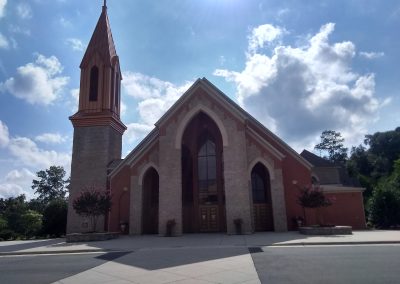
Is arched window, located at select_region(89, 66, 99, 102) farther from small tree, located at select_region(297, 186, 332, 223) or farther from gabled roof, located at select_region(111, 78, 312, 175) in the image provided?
small tree, located at select_region(297, 186, 332, 223)

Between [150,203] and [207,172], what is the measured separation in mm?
5290

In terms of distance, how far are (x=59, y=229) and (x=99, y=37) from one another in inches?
745

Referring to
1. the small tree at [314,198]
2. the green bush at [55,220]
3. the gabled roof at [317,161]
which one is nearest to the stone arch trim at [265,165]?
the small tree at [314,198]

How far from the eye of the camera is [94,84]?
32.2 metres

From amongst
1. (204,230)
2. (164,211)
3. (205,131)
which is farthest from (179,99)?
(204,230)

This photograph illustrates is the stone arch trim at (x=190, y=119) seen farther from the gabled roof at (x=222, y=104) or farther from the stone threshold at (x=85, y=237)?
the stone threshold at (x=85, y=237)

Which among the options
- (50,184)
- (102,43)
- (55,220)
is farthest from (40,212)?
(102,43)

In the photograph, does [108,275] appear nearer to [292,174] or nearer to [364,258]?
[364,258]

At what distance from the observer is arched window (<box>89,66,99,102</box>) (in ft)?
104

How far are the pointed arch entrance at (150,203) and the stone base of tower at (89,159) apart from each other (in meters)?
4.00

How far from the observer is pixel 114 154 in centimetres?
3117

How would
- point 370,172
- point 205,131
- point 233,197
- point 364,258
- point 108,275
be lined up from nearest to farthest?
point 108,275
point 364,258
point 233,197
point 205,131
point 370,172

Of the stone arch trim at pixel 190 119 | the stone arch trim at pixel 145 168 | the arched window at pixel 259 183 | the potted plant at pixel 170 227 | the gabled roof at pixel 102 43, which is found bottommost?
the potted plant at pixel 170 227

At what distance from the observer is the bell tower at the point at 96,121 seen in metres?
29.3
